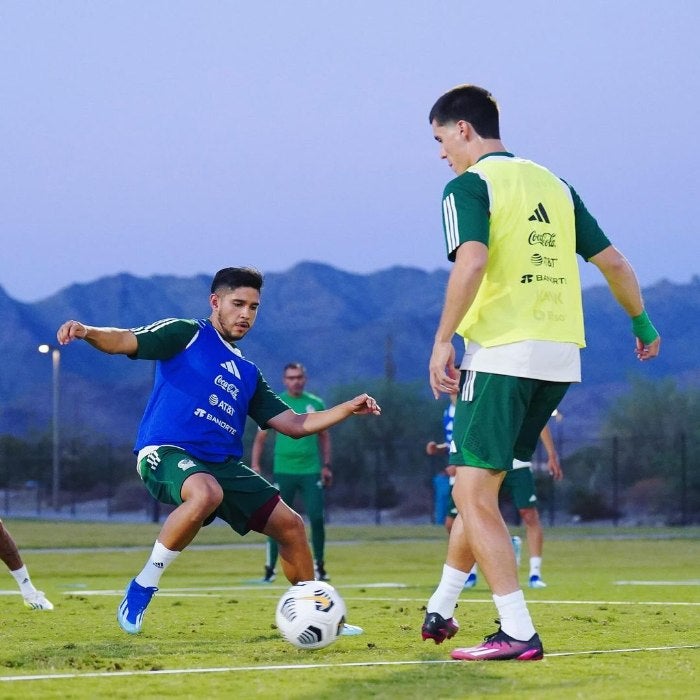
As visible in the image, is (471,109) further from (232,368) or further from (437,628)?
(437,628)

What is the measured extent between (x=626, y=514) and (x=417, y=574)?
130 ft

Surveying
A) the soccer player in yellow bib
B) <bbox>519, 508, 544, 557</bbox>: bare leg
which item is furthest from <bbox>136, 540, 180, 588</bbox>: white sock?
<bbox>519, 508, 544, 557</bbox>: bare leg

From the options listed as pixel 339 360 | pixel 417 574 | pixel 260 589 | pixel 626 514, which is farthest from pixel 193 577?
pixel 339 360

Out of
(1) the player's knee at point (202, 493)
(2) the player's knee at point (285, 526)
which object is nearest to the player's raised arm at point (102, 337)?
(1) the player's knee at point (202, 493)

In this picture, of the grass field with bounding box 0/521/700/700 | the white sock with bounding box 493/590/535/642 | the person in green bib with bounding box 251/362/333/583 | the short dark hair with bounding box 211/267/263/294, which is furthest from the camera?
the person in green bib with bounding box 251/362/333/583

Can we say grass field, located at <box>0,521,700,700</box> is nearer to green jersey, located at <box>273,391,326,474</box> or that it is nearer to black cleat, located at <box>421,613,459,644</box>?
black cleat, located at <box>421,613,459,644</box>

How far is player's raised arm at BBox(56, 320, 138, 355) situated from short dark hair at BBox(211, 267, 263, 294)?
71 cm

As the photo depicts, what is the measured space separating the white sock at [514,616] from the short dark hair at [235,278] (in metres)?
2.66

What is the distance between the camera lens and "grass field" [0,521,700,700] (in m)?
5.75

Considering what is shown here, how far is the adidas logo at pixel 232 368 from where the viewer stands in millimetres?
8445

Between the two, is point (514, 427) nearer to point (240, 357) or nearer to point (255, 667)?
point (255, 667)

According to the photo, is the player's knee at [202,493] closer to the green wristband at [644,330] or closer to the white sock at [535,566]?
the green wristband at [644,330]

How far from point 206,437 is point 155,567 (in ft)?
2.55

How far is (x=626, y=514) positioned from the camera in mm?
56812
